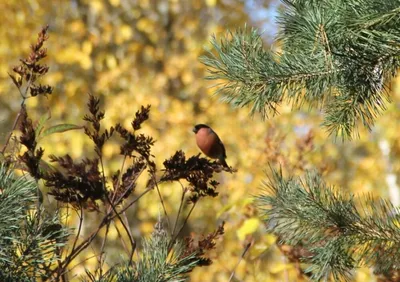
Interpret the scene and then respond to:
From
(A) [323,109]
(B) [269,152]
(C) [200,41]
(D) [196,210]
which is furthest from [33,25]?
(A) [323,109]

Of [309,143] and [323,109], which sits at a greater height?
[309,143]

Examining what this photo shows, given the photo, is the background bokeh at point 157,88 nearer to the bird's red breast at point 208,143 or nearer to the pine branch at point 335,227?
the bird's red breast at point 208,143

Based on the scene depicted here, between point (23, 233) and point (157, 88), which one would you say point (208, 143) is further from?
point (157, 88)

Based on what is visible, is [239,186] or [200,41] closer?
[239,186]

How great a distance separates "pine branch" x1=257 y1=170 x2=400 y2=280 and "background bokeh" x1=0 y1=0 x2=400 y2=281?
3.40m

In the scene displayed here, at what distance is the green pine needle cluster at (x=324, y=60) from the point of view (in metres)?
1.27

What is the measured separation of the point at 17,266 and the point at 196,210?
16.4 feet

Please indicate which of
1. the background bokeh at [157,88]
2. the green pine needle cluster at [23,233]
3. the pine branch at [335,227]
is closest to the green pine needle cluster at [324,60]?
the pine branch at [335,227]

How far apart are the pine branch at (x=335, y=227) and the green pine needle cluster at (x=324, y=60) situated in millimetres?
163

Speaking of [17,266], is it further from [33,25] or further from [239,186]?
[33,25]

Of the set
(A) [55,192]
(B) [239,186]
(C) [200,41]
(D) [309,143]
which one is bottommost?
(A) [55,192]

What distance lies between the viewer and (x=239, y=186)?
201 inches

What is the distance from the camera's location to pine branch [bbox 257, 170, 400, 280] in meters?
1.50

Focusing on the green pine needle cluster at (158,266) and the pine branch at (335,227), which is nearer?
the green pine needle cluster at (158,266)
